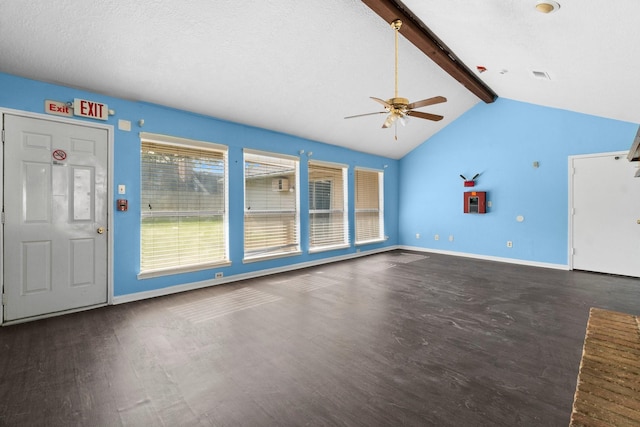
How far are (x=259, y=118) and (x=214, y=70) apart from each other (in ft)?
4.30

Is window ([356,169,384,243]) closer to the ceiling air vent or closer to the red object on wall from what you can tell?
the red object on wall

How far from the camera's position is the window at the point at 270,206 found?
5.28 metres

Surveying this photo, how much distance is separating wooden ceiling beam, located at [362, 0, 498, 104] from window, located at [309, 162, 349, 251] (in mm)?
2943

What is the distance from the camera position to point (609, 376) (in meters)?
2.17

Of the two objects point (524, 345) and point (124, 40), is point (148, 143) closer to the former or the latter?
point (124, 40)

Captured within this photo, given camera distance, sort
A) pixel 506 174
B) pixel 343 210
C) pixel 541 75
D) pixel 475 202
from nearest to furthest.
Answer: pixel 541 75, pixel 506 174, pixel 475 202, pixel 343 210

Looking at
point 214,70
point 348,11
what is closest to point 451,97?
point 348,11

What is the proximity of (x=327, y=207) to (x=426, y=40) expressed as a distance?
3737mm

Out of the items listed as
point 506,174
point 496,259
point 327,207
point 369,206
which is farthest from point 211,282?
point 506,174

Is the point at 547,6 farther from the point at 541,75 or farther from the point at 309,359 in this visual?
the point at 309,359

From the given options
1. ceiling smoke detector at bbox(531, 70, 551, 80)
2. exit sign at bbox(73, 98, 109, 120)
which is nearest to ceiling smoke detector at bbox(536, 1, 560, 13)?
ceiling smoke detector at bbox(531, 70, 551, 80)

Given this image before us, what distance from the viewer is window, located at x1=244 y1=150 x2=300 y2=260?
5277mm

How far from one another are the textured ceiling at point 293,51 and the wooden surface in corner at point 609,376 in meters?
2.72

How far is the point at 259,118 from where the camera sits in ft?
16.6
